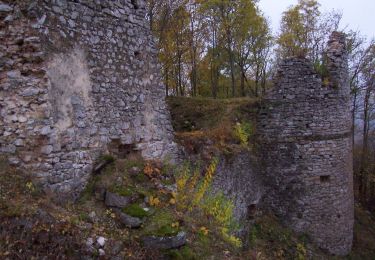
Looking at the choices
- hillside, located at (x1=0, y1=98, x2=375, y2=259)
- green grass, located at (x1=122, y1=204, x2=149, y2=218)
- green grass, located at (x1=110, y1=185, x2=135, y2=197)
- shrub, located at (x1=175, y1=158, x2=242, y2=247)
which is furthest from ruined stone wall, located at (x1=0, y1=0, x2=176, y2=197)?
shrub, located at (x1=175, y1=158, x2=242, y2=247)

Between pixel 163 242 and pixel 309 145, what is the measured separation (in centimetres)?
751

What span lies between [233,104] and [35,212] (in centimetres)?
842

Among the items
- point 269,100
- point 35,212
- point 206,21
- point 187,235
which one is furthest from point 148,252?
point 206,21

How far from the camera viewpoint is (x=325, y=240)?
11.6 meters

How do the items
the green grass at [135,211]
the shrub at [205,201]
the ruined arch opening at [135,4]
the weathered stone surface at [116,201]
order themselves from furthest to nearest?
the ruined arch opening at [135,4], the shrub at [205,201], the weathered stone surface at [116,201], the green grass at [135,211]

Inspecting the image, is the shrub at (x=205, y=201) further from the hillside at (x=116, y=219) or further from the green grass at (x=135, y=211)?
the green grass at (x=135, y=211)

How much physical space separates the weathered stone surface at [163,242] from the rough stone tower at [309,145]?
7.19 metres

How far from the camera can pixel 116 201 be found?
523 cm

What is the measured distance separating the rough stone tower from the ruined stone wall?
511cm

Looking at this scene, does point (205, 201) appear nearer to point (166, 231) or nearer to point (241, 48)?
point (166, 231)

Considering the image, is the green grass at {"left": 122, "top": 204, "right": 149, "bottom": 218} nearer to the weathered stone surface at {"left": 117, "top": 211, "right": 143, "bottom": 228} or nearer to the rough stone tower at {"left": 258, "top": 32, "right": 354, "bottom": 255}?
the weathered stone surface at {"left": 117, "top": 211, "right": 143, "bottom": 228}

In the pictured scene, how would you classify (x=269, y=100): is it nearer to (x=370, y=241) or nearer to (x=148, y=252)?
(x=370, y=241)

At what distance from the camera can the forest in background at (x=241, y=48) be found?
17172 millimetres

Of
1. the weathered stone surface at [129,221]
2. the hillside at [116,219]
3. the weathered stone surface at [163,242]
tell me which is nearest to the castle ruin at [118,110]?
the hillside at [116,219]
